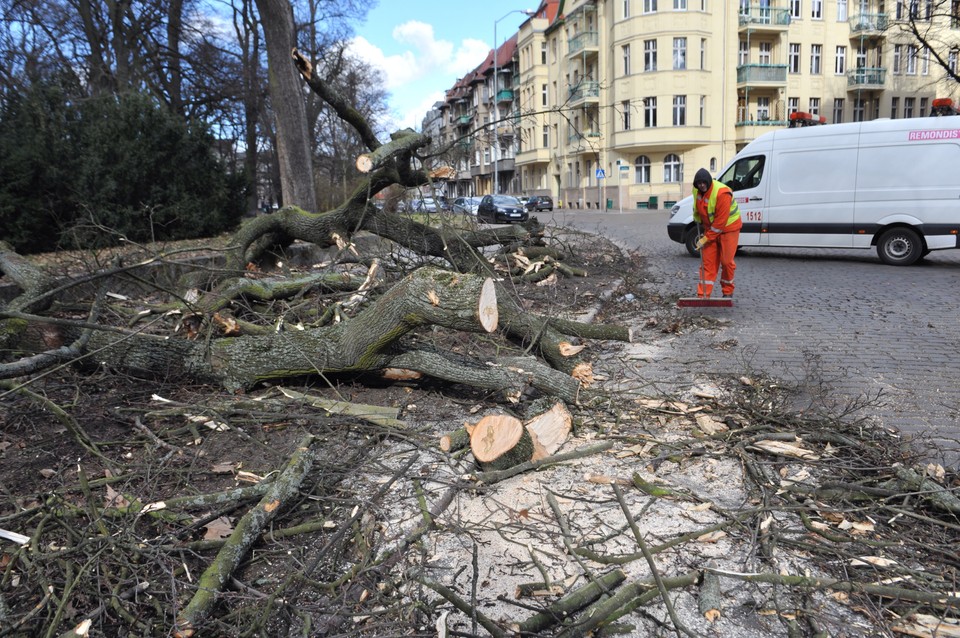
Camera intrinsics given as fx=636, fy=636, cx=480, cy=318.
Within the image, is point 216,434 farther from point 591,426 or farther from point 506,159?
point 506,159

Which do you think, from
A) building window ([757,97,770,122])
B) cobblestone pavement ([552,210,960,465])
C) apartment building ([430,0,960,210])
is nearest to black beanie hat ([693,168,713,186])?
cobblestone pavement ([552,210,960,465])

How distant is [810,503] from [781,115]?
146ft

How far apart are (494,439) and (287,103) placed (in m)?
11.0

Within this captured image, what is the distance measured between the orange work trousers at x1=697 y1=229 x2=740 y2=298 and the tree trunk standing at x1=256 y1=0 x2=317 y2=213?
8.21 metres

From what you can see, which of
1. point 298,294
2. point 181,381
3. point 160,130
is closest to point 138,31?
point 160,130

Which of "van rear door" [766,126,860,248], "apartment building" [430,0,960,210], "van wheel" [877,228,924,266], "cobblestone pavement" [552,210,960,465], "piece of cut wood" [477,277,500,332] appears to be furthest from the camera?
"apartment building" [430,0,960,210]

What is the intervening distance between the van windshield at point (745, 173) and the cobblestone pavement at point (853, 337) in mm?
2118

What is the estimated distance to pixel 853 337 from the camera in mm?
6586

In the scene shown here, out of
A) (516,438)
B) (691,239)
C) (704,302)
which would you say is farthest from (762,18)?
(516,438)

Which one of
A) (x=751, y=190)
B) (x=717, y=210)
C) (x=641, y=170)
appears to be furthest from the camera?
(x=641, y=170)

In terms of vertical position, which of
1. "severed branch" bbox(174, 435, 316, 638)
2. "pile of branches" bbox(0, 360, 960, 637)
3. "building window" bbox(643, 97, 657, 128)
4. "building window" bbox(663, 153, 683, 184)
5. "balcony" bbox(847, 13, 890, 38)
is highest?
"balcony" bbox(847, 13, 890, 38)

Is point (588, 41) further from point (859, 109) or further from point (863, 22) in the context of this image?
point (859, 109)

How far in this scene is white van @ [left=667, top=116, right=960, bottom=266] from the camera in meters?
11.0

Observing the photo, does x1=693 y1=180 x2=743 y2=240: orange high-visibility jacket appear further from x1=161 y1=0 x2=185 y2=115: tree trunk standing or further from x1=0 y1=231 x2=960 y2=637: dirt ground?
x1=161 y1=0 x2=185 y2=115: tree trunk standing
